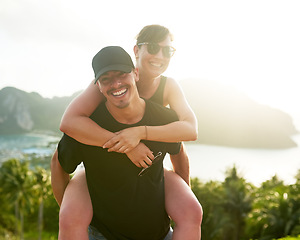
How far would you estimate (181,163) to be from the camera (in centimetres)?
276

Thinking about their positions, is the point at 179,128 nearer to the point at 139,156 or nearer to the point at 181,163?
the point at 139,156

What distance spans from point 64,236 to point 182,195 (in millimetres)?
917

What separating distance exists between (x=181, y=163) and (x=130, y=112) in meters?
0.81

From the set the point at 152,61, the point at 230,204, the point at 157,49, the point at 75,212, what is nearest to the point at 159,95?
the point at 152,61

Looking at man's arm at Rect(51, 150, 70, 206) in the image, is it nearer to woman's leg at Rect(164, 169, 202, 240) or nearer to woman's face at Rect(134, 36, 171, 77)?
woman's leg at Rect(164, 169, 202, 240)

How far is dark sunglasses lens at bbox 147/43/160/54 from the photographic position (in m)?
2.89

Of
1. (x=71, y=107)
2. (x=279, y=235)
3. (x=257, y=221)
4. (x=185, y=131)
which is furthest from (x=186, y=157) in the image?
(x=257, y=221)

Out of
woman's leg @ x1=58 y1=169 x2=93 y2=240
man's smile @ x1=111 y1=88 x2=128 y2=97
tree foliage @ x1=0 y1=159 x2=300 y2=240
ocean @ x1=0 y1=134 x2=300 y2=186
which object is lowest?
ocean @ x1=0 y1=134 x2=300 y2=186

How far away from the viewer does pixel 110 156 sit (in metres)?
2.23

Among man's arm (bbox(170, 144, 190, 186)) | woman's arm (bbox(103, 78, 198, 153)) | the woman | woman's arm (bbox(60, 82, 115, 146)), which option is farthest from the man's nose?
man's arm (bbox(170, 144, 190, 186))

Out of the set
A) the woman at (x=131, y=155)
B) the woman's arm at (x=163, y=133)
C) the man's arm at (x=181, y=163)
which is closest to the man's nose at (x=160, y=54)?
the woman at (x=131, y=155)

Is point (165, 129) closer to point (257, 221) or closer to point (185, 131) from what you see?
point (185, 131)

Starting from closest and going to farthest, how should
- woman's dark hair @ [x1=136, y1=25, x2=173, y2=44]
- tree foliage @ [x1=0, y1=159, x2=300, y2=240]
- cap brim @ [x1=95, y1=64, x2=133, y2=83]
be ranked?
1. cap brim @ [x1=95, y1=64, x2=133, y2=83]
2. woman's dark hair @ [x1=136, y1=25, x2=173, y2=44]
3. tree foliage @ [x1=0, y1=159, x2=300, y2=240]

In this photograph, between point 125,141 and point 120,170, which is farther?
point 120,170
